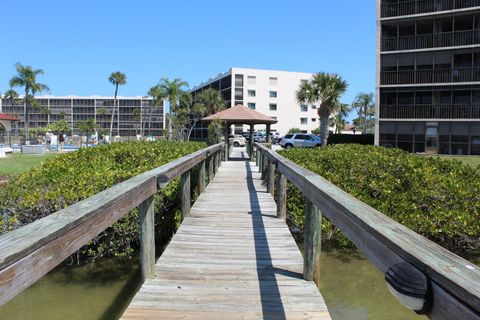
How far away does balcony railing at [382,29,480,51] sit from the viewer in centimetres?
2916

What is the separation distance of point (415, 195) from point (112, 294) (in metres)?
4.99

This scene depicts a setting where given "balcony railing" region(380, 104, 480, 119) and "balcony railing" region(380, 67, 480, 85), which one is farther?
"balcony railing" region(380, 104, 480, 119)

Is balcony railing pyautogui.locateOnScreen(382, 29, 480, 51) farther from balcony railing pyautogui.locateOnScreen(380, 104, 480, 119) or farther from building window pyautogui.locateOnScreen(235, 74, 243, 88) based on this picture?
building window pyautogui.locateOnScreen(235, 74, 243, 88)

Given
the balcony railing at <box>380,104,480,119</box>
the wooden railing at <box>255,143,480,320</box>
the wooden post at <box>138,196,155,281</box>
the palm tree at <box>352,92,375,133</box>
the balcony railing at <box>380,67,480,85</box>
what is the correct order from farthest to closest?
the palm tree at <box>352,92,375,133</box> → the balcony railing at <box>380,104,480,119</box> → the balcony railing at <box>380,67,480,85</box> → the wooden post at <box>138,196,155,281</box> → the wooden railing at <box>255,143,480,320</box>

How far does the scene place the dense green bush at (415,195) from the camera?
6637mm

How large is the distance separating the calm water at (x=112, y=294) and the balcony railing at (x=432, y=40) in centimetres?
2817

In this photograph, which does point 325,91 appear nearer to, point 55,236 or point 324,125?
point 324,125

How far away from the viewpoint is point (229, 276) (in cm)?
411

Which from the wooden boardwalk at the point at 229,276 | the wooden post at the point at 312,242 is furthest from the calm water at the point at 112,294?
the wooden post at the point at 312,242

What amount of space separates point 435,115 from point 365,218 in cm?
3152

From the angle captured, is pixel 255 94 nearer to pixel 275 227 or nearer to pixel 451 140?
pixel 451 140

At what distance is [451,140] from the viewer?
100 feet

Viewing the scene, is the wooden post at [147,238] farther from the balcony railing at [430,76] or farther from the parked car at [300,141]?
the parked car at [300,141]

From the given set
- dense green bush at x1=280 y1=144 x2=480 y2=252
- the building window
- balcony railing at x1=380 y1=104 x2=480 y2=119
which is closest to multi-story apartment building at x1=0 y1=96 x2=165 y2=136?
the building window
